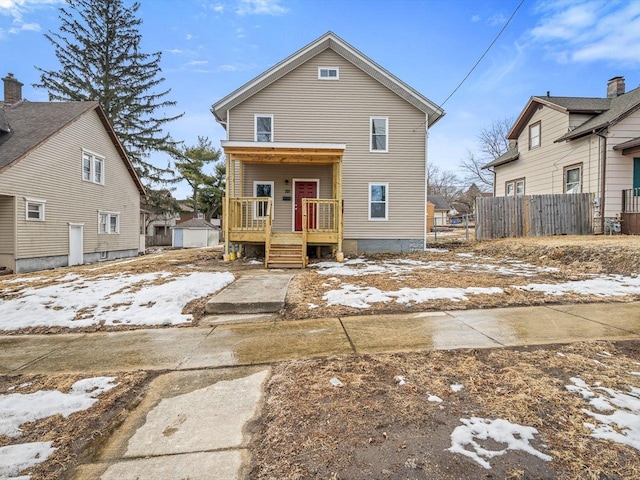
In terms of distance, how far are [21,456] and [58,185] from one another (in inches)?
605

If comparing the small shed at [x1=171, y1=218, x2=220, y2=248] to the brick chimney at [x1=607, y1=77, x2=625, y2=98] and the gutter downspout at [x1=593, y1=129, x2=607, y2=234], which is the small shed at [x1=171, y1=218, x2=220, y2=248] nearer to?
A: the gutter downspout at [x1=593, y1=129, x2=607, y2=234]

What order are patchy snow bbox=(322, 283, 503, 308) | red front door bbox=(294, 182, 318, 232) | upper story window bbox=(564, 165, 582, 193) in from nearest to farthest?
patchy snow bbox=(322, 283, 503, 308)
red front door bbox=(294, 182, 318, 232)
upper story window bbox=(564, 165, 582, 193)

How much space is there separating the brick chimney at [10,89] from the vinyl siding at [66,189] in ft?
13.9

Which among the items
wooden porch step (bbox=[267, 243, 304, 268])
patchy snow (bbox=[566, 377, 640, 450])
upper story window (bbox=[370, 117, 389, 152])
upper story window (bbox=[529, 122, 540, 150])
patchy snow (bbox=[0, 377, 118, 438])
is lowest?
patchy snow (bbox=[0, 377, 118, 438])

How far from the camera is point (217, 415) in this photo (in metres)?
2.27

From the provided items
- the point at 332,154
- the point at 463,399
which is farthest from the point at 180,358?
the point at 332,154

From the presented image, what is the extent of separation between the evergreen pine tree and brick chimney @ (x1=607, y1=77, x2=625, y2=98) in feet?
92.3

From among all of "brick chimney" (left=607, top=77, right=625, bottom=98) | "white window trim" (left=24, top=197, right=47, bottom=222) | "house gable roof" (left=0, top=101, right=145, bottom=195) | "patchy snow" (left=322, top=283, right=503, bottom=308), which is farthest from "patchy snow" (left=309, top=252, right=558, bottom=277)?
"house gable roof" (left=0, top=101, right=145, bottom=195)

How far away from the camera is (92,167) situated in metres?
15.7

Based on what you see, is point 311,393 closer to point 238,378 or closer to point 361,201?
point 238,378

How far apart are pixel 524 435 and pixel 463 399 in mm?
455

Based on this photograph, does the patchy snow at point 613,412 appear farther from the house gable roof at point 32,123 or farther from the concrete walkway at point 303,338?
the house gable roof at point 32,123

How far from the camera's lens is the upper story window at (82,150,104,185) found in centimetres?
1509

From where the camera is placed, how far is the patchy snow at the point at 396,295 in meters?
5.15
